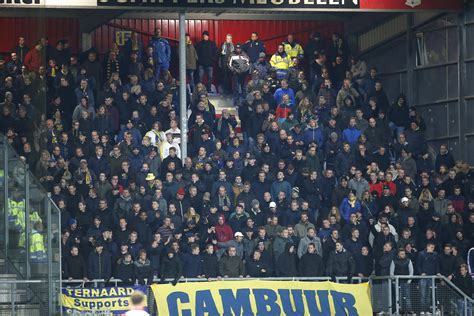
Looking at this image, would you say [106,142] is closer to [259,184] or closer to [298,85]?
[259,184]

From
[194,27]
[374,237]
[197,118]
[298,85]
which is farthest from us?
[194,27]

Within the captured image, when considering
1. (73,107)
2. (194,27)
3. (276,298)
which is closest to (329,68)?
(194,27)

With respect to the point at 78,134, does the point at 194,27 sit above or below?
above

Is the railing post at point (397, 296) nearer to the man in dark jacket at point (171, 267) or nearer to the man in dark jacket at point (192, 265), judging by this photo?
the man in dark jacket at point (192, 265)

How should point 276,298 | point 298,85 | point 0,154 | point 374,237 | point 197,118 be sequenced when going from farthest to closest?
1. point 298,85
2. point 197,118
3. point 374,237
4. point 276,298
5. point 0,154

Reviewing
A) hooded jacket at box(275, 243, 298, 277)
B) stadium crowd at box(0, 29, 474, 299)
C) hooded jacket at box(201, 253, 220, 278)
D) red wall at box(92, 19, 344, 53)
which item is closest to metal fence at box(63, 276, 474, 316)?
stadium crowd at box(0, 29, 474, 299)

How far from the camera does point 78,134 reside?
103ft

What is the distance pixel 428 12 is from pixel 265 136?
6.02 meters

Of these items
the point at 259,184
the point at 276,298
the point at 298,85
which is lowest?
the point at 276,298

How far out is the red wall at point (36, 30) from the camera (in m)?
34.0

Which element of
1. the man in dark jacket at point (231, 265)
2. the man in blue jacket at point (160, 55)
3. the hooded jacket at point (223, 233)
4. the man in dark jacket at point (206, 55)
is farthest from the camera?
the man in dark jacket at point (206, 55)

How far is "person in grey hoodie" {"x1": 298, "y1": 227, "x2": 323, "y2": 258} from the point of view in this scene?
2900 centimetres

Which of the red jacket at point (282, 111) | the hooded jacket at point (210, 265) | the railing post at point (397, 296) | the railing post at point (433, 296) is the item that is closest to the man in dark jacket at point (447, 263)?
the railing post at point (433, 296)

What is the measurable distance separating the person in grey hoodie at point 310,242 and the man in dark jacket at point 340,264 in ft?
1.53
